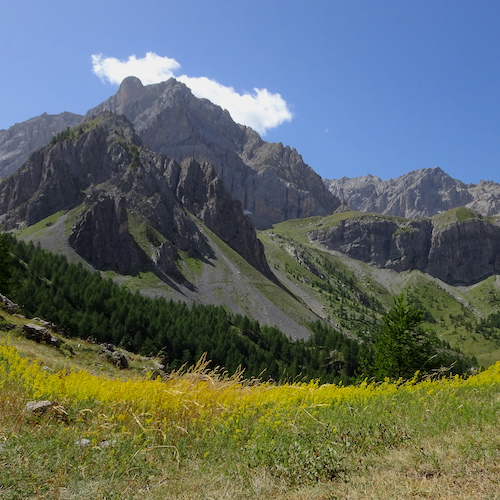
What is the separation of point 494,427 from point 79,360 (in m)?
21.7

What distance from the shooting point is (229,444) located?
20.0 ft

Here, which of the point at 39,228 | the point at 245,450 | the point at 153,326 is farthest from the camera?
the point at 39,228

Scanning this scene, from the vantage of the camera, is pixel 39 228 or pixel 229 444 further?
pixel 39 228

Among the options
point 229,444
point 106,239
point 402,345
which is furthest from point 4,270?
point 106,239

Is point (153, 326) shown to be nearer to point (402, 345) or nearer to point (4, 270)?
point (4, 270)

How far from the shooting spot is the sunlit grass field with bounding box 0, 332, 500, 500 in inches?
185

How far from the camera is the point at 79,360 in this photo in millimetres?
22188

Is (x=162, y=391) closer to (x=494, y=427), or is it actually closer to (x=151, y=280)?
(x=494, y=427)

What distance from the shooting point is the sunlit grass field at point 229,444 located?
4711mm

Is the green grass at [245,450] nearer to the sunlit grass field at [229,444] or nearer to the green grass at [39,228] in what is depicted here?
the sunlit grass field at [229,444]

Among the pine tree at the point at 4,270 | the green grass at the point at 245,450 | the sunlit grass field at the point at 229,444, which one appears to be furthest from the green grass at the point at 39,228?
the green grass at the point at 245,450

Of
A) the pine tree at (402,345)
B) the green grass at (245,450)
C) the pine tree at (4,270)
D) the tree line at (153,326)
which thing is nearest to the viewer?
the green grass at (245,450)

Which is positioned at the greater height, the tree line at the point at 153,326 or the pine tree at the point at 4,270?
the pine tree at the point at 4,270

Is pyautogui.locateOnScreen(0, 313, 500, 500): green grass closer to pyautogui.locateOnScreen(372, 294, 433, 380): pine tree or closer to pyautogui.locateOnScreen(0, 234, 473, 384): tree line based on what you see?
pyautogui.locateOnScreen(372, 294, 433, 380): pine tree
